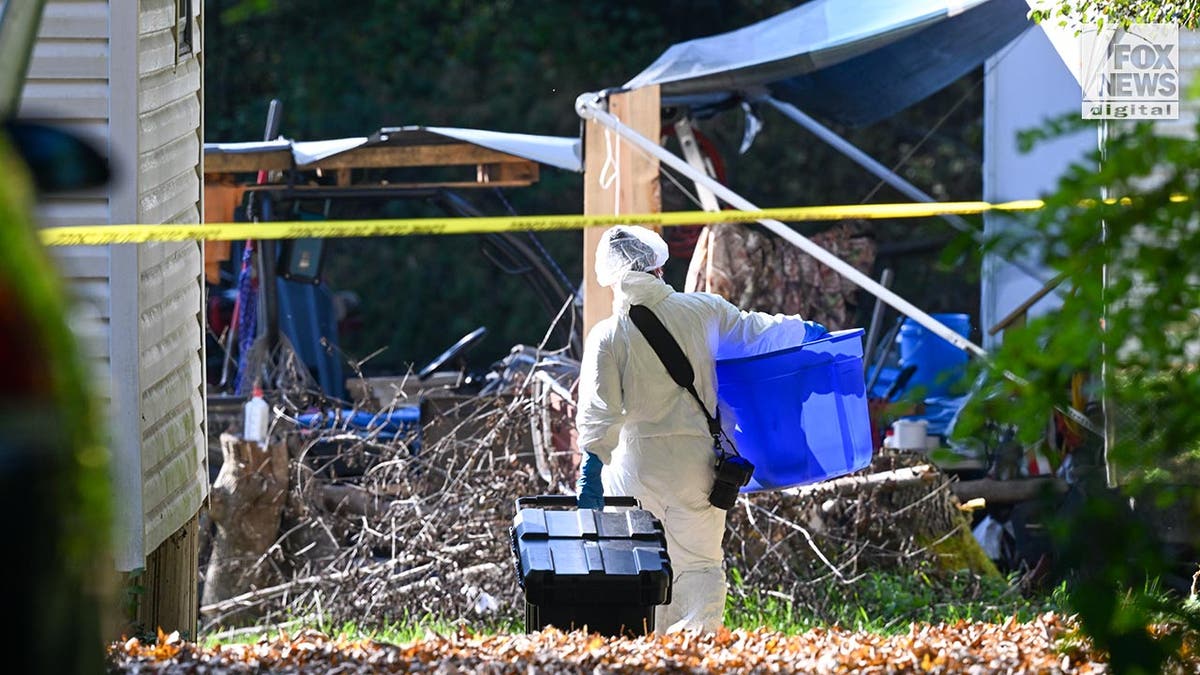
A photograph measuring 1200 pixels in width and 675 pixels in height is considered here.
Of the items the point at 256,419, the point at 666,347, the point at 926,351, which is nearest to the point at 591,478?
the point at 666,347

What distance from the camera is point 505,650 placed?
4641 mm

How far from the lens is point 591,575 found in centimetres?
511

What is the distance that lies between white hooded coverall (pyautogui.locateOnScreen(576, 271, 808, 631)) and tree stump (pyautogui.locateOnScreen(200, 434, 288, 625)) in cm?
289

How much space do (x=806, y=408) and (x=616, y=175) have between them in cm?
266

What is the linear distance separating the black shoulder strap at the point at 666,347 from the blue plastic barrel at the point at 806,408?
0.22m

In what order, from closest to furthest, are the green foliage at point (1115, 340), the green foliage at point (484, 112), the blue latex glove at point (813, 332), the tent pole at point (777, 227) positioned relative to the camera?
the green foliage at point (1115, 340) → the blue latex glove at point (813, 332) → the tent pole at point (777, 227) → the green foliage at point (484, 112)

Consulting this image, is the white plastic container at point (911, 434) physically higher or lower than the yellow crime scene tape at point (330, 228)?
lower

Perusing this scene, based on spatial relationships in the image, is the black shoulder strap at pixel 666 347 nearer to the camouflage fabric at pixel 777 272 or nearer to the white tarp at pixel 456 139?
the camouflage fabric at pixel 777 272

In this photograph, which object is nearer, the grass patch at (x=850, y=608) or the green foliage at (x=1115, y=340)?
the green foliage at (x=1115, y=340)

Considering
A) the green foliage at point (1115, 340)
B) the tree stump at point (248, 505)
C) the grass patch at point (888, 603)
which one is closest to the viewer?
the green foliage at point (1115, 340)

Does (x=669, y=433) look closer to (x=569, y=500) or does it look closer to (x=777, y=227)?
(x=569, y=500)

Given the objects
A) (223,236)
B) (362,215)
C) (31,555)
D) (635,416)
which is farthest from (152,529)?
(362,215)

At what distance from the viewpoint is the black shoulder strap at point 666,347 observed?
259 inches

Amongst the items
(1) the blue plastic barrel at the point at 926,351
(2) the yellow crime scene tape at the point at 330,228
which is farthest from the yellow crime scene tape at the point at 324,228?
(1) the blue plastic barrel at the point at 926,351
